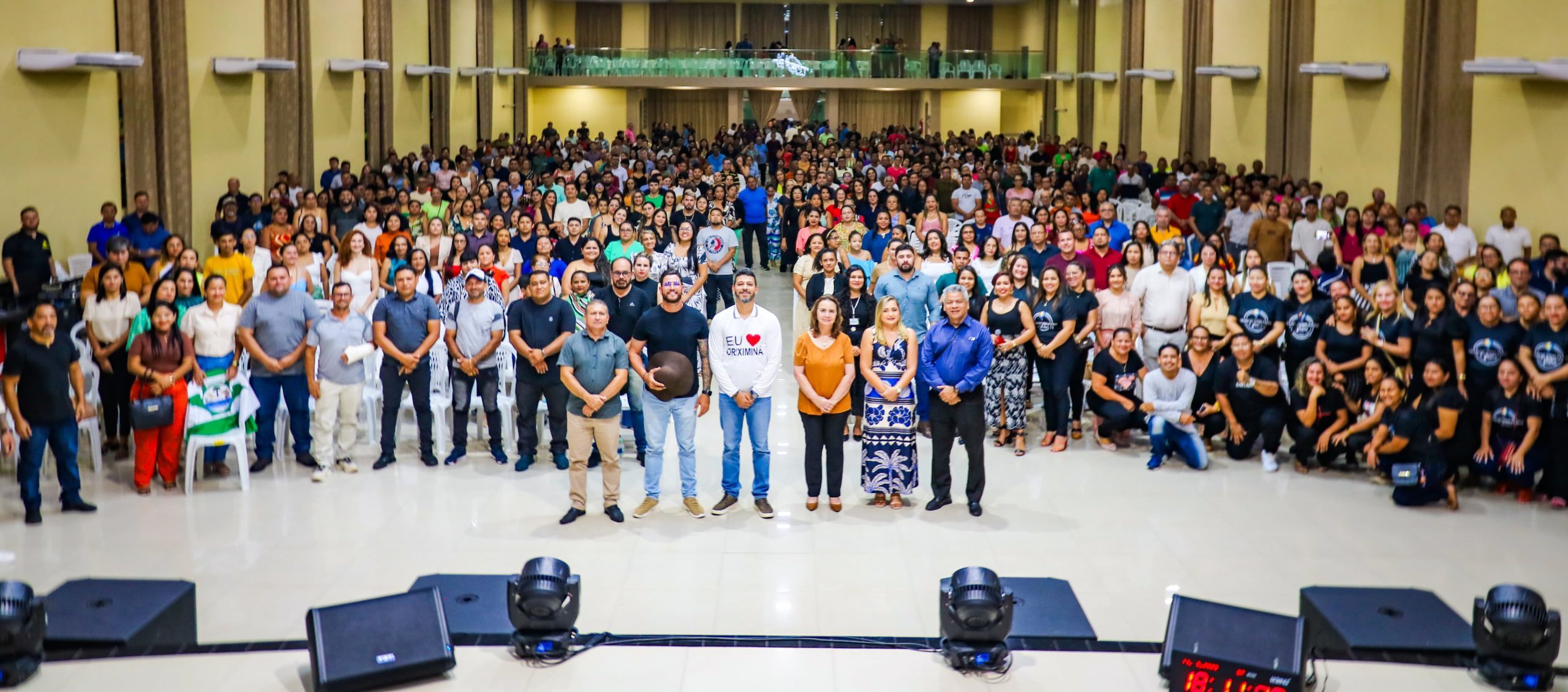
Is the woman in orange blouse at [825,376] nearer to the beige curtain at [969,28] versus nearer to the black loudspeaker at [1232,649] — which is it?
the black loudspeaker at [1232,649]

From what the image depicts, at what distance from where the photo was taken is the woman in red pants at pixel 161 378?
29.9ft

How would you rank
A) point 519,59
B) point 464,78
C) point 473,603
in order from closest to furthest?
point 473,603
point 464,78
point 519,59

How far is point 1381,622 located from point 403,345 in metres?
6.55

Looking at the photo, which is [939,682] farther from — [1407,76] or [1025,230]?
[1407,76]

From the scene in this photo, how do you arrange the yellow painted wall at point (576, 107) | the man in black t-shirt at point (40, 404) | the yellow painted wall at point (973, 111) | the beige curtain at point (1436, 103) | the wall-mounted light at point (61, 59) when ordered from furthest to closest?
the yellow painted wall at point (973, 111) → the yellow painted wall at point (576, 107) → the beige curtain at point (1436, 103) → the wall-mounted light at point (61, 59) → the man in black t-shirt at point (40, 404)

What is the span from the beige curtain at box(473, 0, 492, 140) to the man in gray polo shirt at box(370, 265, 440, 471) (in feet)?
73.6

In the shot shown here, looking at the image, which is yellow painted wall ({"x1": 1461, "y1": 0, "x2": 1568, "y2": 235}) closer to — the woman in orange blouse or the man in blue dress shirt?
the man in blue dress shirt

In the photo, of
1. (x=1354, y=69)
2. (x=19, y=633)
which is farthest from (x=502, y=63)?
(x=19, y=633)

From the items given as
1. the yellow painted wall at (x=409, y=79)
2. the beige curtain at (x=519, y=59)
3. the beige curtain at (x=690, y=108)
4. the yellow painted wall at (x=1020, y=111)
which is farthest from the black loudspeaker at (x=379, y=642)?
the beige curtain at (x=690, y=108)

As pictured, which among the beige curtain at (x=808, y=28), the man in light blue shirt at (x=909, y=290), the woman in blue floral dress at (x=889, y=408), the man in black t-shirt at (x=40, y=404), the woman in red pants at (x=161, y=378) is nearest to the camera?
the man in black t-shirt at (x=40, y=404)

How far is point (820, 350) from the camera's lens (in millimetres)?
8680

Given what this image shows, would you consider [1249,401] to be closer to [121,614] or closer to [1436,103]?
[121,614]

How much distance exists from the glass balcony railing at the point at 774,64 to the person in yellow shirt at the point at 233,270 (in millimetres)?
23981

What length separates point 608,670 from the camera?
6016mm
